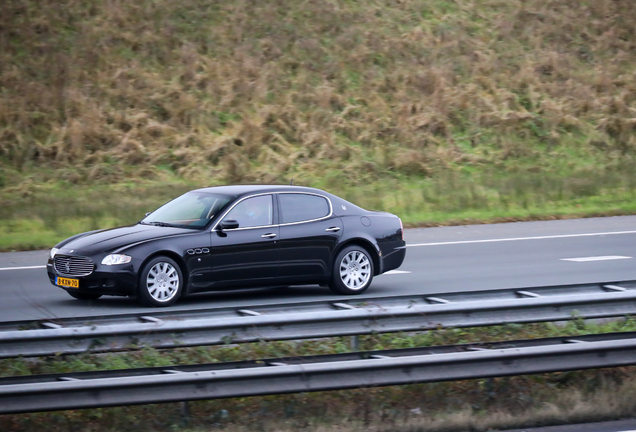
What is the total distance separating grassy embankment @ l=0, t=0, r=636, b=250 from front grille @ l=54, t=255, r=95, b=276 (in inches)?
367

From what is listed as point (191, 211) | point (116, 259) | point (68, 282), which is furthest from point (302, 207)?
point (68, 282)

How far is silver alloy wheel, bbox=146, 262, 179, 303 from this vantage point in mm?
10656

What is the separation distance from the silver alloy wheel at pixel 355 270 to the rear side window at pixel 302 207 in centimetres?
68

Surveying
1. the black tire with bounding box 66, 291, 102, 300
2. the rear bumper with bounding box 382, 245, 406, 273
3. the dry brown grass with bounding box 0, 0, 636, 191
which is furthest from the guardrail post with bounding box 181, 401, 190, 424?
the dry brown grass with bounding box 0, 0, 636, 191

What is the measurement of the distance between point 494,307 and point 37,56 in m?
29.4

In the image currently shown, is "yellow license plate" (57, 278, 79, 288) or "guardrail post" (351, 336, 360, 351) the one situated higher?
"yellow license plate" (57, 278, 79, 288)

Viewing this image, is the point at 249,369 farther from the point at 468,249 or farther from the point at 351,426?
the point at 468,249

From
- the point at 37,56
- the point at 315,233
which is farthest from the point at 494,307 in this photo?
the point at 37,56

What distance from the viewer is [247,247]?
11.2 m

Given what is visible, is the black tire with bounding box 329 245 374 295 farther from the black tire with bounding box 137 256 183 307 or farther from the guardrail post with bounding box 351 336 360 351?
the guardrail post with bounding box 351 336 360 351

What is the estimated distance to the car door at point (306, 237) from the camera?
11.5 metres

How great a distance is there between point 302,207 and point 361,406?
5701 millimetres

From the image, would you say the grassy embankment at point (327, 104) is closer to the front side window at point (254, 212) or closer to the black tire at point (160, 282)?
the front side window at point (254, 212)

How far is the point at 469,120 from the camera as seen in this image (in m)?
33.1
